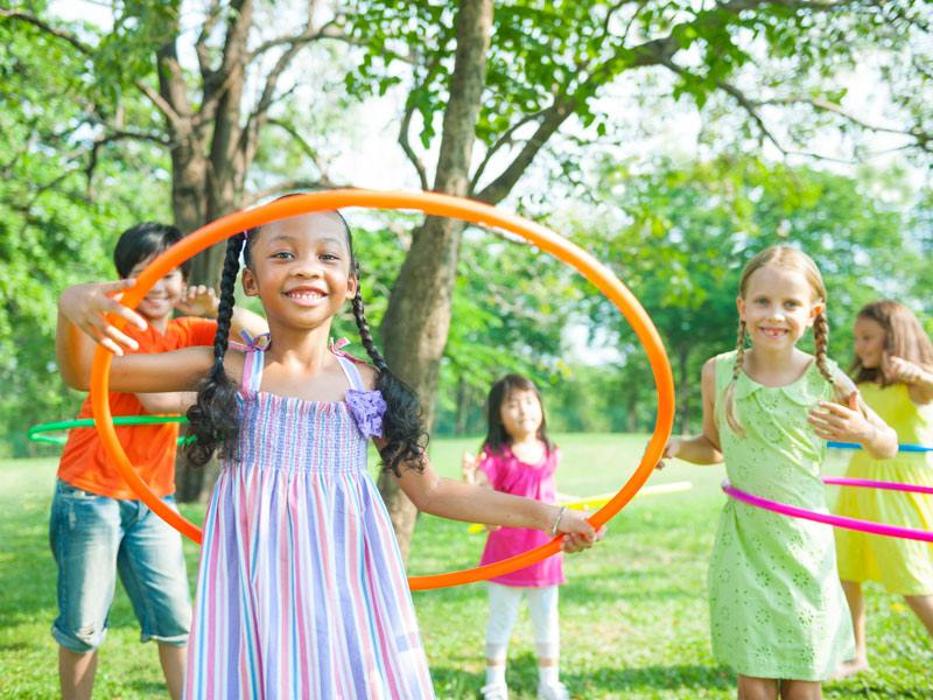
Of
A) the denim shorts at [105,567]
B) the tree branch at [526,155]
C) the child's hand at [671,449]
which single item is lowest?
the denim shorts at [105,567]

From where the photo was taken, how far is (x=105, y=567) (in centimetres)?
372

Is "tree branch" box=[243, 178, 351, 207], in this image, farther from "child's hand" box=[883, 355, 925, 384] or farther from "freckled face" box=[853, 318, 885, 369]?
"child's hand" box=[883, 355, 925, 384]

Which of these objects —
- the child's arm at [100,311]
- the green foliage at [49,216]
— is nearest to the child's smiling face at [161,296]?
the child's arm at [100,311]

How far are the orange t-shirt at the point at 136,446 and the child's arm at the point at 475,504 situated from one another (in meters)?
1.31

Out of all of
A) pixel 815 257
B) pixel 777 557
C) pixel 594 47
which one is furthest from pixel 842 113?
pixel 815 257

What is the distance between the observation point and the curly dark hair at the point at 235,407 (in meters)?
2.46

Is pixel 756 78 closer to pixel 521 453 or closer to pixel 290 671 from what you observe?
pixel 521 453

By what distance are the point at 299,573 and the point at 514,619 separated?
2706mm

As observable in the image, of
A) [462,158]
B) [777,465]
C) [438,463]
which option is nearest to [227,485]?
[777,465]

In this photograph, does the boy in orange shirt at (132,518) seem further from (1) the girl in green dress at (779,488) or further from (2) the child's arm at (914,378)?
(2) the child's arm at (914,378)

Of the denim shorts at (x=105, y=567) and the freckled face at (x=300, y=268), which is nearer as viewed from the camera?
the freckled face at (x=300, y=268)

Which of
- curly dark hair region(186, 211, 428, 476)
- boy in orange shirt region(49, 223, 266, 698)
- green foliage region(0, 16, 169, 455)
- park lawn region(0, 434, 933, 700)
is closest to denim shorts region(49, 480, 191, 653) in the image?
boy in orange shirt region(49, 223, 266, 698)

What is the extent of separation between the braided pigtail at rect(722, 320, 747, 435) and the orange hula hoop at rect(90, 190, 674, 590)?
0.78m

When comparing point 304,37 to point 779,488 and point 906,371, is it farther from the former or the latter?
point 779,488
